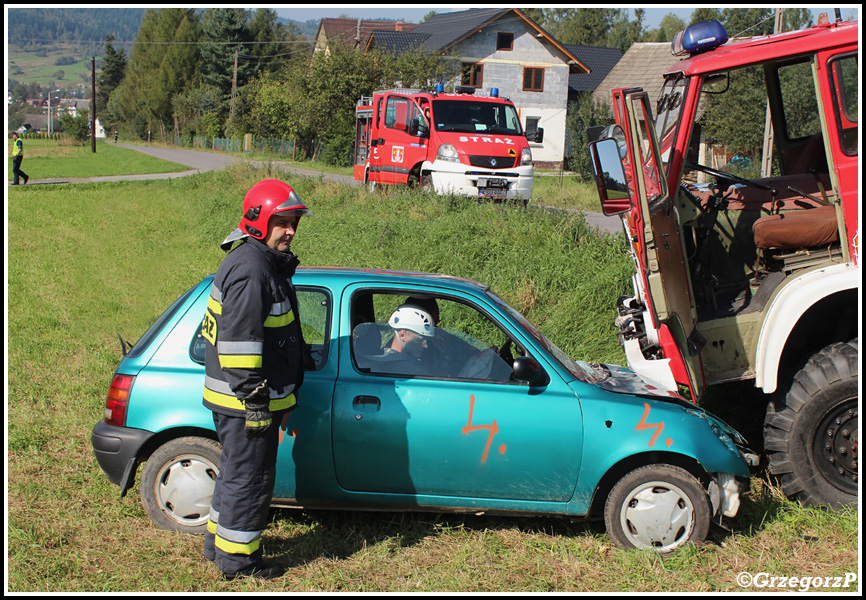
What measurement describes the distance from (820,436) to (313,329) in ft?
10.4

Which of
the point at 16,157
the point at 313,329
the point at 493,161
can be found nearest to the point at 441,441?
the point at 313,329

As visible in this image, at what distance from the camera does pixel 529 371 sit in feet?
13.5

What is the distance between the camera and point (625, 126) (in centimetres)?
461

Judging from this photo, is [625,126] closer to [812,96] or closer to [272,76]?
[812,96]

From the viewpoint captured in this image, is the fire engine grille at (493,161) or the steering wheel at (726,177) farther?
the fire engine grille at (493,161)

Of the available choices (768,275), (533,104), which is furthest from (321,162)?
(768,275)

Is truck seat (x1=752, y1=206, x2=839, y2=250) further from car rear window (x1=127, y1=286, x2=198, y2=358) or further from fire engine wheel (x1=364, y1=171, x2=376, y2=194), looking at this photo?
fire engine wheel (x1=364, y1=171, x2=376, y2=194)

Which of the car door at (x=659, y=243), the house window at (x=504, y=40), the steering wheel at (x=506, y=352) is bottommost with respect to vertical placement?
the steering wheel at (x=506, y=352)

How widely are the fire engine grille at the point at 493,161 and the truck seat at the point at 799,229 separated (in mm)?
10396

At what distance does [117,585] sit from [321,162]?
3983cm

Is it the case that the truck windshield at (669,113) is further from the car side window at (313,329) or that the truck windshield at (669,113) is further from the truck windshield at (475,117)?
the truck windshield at (475,117)

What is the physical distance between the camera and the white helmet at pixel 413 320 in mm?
4523

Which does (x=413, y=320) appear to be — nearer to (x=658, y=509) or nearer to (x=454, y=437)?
(x=454, y=437)

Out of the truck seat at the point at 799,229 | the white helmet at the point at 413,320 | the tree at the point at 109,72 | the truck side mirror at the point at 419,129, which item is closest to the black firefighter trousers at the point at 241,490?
the white helmet at the point at 413,320
